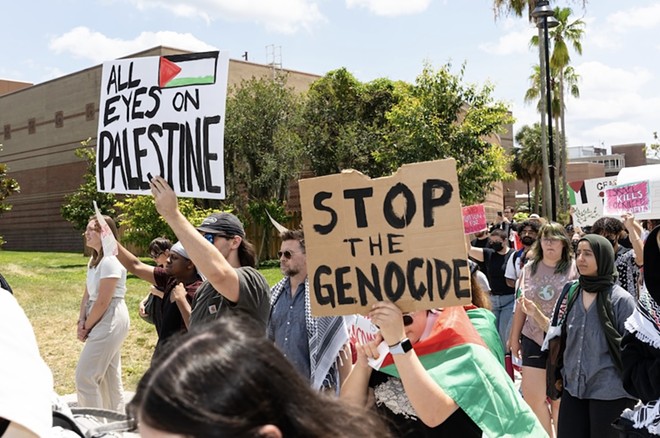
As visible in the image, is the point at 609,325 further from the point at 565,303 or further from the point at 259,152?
the point at 259,152

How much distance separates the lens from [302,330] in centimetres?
438

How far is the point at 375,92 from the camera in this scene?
1340 inches

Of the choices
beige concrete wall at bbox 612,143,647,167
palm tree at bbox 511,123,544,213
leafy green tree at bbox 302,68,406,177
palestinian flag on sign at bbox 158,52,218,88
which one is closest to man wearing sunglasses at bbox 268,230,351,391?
palestinian flag on sign at bbox 158,52,218,88

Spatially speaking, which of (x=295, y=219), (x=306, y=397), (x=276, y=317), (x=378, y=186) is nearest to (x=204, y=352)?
(x=306, y=397)

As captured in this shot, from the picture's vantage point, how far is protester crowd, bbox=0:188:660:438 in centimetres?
136

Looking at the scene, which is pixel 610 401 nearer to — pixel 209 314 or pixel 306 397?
pixel 209 314

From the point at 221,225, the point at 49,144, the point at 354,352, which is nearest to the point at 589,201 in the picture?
the point at 354,352

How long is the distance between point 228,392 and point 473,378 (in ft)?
5.75

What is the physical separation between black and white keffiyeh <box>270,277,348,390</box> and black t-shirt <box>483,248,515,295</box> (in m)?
5.01

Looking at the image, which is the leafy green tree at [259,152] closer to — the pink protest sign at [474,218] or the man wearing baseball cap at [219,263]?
the pink protest sign at [474,218]

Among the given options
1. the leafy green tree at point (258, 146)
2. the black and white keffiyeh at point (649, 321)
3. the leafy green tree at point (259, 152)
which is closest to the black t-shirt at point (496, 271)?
the black and white keffiyeh at point (649, 321)

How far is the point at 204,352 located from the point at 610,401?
4.14 m

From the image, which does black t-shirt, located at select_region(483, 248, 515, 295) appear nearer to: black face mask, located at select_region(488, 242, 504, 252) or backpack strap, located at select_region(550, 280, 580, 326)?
black face mask, located at select_region(488, 242, 504, 252)

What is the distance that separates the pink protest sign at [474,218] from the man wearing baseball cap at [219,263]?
5609mm
